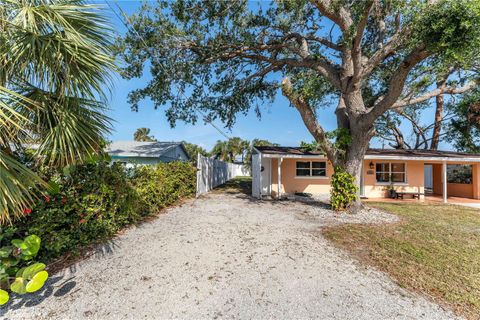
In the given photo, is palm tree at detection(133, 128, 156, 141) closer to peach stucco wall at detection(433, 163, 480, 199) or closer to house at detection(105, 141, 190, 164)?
house at detection(105, 141, 190, 164)

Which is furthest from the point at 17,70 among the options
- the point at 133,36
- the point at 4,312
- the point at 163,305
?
the point at 133,36

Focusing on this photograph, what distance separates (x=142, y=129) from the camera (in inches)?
1547

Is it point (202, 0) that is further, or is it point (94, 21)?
point (202, 0)

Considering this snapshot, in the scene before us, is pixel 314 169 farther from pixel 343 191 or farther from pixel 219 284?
pixel 219 284

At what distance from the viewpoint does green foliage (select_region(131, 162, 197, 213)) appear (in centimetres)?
617

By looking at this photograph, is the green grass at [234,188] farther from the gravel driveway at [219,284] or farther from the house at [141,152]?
the gravel driveway at [219,284]

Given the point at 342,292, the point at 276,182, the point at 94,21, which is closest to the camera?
the point at 342,292

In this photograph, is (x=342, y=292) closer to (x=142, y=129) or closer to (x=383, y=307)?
(x=383, y=307)

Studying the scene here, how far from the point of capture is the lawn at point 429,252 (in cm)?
310

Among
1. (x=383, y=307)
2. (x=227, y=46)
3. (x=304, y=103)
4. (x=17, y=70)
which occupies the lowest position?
(x=383, y=307)

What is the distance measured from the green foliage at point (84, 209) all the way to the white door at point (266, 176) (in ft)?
23.5

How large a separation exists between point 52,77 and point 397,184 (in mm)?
15086

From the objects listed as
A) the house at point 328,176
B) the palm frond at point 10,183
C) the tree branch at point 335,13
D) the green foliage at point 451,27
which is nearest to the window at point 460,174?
the house at point 328,176

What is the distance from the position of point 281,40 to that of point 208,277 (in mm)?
9038
